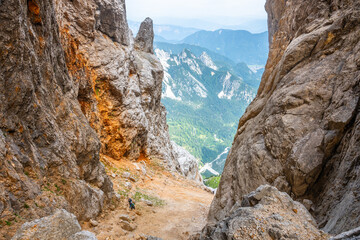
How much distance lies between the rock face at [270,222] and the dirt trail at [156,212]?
8.43m

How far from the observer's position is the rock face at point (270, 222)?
803 centimetres

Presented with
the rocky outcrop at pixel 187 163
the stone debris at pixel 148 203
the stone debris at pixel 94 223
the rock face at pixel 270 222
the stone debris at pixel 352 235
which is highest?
the stone debris at pixel 352 235

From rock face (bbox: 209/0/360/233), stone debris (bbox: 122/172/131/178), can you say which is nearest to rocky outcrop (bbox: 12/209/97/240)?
rock face (bbox: 209/0/360/233)

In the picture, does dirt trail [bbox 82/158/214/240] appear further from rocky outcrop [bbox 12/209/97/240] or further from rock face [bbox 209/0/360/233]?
rocky outcrop [bbox 12/209/97/240]

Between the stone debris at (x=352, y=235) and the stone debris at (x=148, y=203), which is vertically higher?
the stone debris at (x=352, y=235)

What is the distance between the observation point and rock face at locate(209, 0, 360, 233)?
10289 millimetres

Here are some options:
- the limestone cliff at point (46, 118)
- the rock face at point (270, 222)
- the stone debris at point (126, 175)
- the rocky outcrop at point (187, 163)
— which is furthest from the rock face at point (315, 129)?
the rocky outcrop at point (187, 163)

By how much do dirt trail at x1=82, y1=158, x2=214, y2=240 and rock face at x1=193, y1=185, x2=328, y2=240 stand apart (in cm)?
843

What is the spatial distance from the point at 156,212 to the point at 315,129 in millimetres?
15688

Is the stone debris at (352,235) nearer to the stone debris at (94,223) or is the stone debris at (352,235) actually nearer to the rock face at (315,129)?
the rock face at (315,129)

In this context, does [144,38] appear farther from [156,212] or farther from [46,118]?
[46,118]

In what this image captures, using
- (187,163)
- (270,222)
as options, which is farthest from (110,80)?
(187,163)

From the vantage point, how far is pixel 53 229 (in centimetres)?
785

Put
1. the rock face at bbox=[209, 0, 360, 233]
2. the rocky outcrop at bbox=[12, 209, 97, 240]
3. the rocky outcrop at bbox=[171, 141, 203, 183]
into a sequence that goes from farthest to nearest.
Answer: the rocky outcrop at bbox=[171, 141, 203, 183]
the rock face at bbox=[209, 0, 360, 233]
the rocky outcrop at bbox=[12, 209, 97, 240]
